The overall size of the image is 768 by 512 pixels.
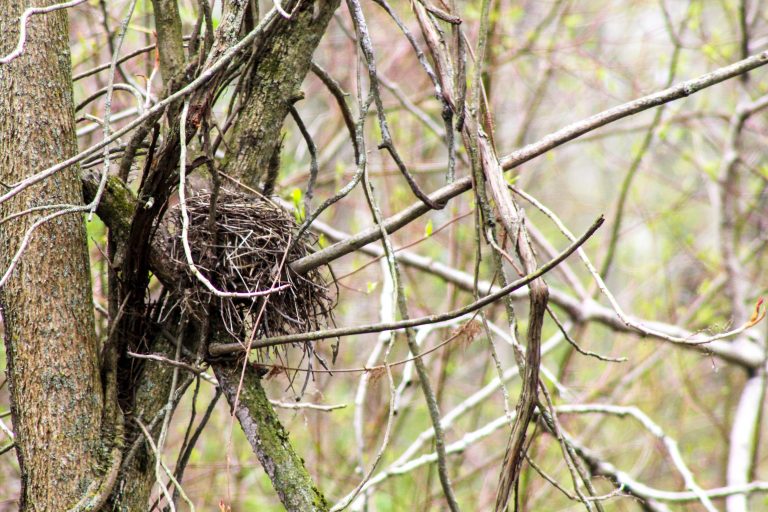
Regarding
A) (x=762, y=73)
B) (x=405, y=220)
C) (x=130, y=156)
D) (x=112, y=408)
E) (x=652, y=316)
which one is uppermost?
(x=762, y=73)

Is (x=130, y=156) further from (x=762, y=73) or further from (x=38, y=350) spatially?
(x=762, y=73)

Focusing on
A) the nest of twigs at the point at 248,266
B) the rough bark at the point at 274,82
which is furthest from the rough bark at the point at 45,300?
the rough bark at the point at 274,82

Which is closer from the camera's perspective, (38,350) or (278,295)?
(38,350)

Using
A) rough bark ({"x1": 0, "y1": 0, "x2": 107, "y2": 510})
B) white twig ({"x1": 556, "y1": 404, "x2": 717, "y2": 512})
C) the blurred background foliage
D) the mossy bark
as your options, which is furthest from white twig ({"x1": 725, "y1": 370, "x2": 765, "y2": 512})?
rough bark ({"x1": 0, "y1": 0, "x2": 107, "y2": 510})

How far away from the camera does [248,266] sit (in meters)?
1.72

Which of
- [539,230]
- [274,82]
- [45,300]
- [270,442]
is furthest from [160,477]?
[539,230]

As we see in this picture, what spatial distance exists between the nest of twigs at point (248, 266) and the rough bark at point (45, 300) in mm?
246

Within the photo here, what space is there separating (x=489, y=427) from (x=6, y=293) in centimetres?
188

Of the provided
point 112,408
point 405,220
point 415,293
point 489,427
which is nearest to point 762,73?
point 415,293

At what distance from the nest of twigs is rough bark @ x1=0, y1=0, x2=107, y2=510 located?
0.81 feet

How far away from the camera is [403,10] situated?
18.6 ft

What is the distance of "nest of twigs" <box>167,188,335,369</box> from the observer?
1.67 meters

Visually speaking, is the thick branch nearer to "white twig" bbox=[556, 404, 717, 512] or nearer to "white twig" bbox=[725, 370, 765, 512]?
"white twig" bbox=[556, 404, 717, 512]

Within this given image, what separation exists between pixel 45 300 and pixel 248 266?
443 mm
